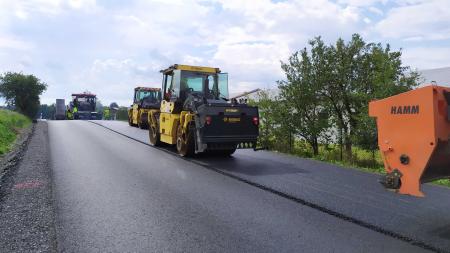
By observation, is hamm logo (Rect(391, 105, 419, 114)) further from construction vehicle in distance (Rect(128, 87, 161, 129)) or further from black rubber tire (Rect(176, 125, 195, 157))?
construction vehicle in distance (Rect(128, 87, 161, 129))

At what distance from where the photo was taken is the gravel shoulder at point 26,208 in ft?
14.8

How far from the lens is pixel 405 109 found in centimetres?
489

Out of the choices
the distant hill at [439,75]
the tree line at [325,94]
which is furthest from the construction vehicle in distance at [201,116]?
the distant hill at [439,75]

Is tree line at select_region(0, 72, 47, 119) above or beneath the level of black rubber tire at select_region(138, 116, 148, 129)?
above

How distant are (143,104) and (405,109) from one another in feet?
72.2

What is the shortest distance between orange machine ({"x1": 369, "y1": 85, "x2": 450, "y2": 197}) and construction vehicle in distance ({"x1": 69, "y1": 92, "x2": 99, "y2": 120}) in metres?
41.5

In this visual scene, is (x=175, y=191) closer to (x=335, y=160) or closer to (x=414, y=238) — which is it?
(x=414, y=238)

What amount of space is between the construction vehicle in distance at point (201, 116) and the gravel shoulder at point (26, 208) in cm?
365

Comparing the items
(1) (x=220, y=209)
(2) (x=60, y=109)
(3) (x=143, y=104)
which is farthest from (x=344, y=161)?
(2) (x=60, y=109)

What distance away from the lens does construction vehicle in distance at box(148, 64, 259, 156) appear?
1065 centimetres

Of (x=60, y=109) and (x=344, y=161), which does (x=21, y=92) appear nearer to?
(x=60, y=109)

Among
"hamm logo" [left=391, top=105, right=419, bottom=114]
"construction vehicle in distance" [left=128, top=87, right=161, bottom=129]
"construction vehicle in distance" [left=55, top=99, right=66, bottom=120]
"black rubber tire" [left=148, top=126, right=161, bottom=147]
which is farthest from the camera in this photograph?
"construction vehicle in distance" [left=55, top=99, right=66, bottom=120]

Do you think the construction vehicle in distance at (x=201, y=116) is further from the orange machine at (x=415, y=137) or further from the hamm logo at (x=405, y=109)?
the hamm logo at (x=405, y=109)

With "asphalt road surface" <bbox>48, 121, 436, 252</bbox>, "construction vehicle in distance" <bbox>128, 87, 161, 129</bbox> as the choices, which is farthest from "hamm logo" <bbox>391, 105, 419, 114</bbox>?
"construction vehicle in distance" <bbox>128, 87, 161, 129</bbox>
